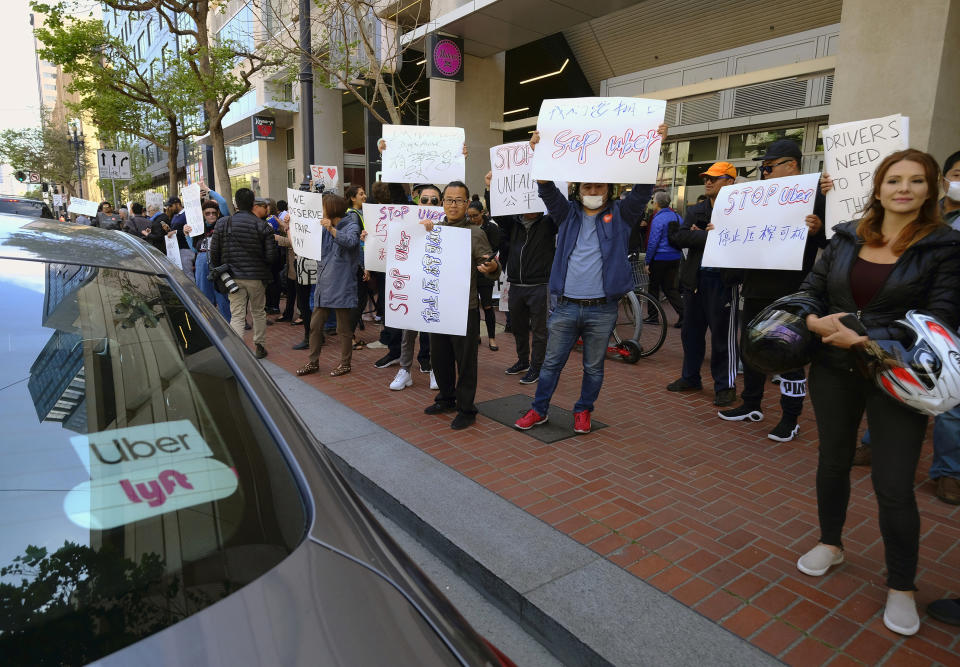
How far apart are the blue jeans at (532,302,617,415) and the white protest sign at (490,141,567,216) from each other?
1579 millimetres

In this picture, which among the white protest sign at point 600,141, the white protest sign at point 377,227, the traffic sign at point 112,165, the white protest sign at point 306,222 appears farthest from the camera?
the traffic sign at point 112,165

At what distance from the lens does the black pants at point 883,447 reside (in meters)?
2.46

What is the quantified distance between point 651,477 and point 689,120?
1214 centimetres

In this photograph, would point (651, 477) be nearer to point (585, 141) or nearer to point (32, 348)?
point (585, 141)

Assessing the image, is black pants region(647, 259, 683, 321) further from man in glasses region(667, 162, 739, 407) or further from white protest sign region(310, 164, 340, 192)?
white protest sign region(310, 164, 340, 192)

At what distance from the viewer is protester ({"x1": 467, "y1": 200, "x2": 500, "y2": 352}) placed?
21.1ft

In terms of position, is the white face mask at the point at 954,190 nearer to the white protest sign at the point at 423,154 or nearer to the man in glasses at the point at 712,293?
the man in glasses at the point at 712,293

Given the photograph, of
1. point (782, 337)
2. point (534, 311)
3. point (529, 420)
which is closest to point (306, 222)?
point (534, 311)

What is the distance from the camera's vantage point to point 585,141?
4.46 metres

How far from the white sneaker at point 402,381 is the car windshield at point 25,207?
8114mm

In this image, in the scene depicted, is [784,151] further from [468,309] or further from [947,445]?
[468,309]

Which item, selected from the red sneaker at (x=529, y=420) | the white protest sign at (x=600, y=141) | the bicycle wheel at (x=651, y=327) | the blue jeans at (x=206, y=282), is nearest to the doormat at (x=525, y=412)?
the red sneaker at (x=529, y=420)

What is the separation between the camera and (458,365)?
5.25 metres

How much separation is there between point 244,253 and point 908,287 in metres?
6.63
